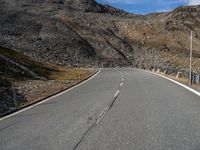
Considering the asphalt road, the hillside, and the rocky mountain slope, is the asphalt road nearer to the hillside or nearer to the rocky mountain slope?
the hillside

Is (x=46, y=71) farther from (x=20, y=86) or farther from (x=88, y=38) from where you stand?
(x=88, y=38)

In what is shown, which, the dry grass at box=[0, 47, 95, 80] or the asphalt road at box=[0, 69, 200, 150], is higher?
the asphalt road at box=[0, 69, 200, 150]

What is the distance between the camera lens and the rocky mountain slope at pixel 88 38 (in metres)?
82.1

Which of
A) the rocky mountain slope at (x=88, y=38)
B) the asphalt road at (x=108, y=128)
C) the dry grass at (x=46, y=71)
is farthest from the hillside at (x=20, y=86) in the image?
the rocky mountain slope at (x=88, y=38)

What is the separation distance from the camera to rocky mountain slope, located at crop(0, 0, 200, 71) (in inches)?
3231

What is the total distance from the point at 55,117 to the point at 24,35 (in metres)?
78.5

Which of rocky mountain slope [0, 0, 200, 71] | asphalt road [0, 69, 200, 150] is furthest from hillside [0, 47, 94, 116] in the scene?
rocky mountain slope [0, 0, 200, 71]

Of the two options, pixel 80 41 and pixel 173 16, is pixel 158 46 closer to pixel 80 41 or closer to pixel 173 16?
pixel 80 41

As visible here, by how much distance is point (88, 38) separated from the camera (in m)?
94.1

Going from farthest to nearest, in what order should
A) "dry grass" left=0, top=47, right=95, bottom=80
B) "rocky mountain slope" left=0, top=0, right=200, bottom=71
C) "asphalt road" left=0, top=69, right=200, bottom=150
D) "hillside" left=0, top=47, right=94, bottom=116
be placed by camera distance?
"rocky mountain slope" left=0, top=0, right=200, bottom=71, "dry grass" left=0, top=47, right=95, bottom=80, "hillside" left=0, top=47, right=94, bottom=116, "asphalt road" left=0, top=69, right=200, bottom=150

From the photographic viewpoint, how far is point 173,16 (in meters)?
145

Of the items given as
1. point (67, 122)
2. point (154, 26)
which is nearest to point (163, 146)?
point (67, 122)

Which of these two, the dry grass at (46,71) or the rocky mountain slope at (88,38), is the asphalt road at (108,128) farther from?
the rocky mountain slope at (88,38)

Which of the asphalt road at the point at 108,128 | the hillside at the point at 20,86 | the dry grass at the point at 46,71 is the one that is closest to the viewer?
the asphalt road at the point at 108,128
